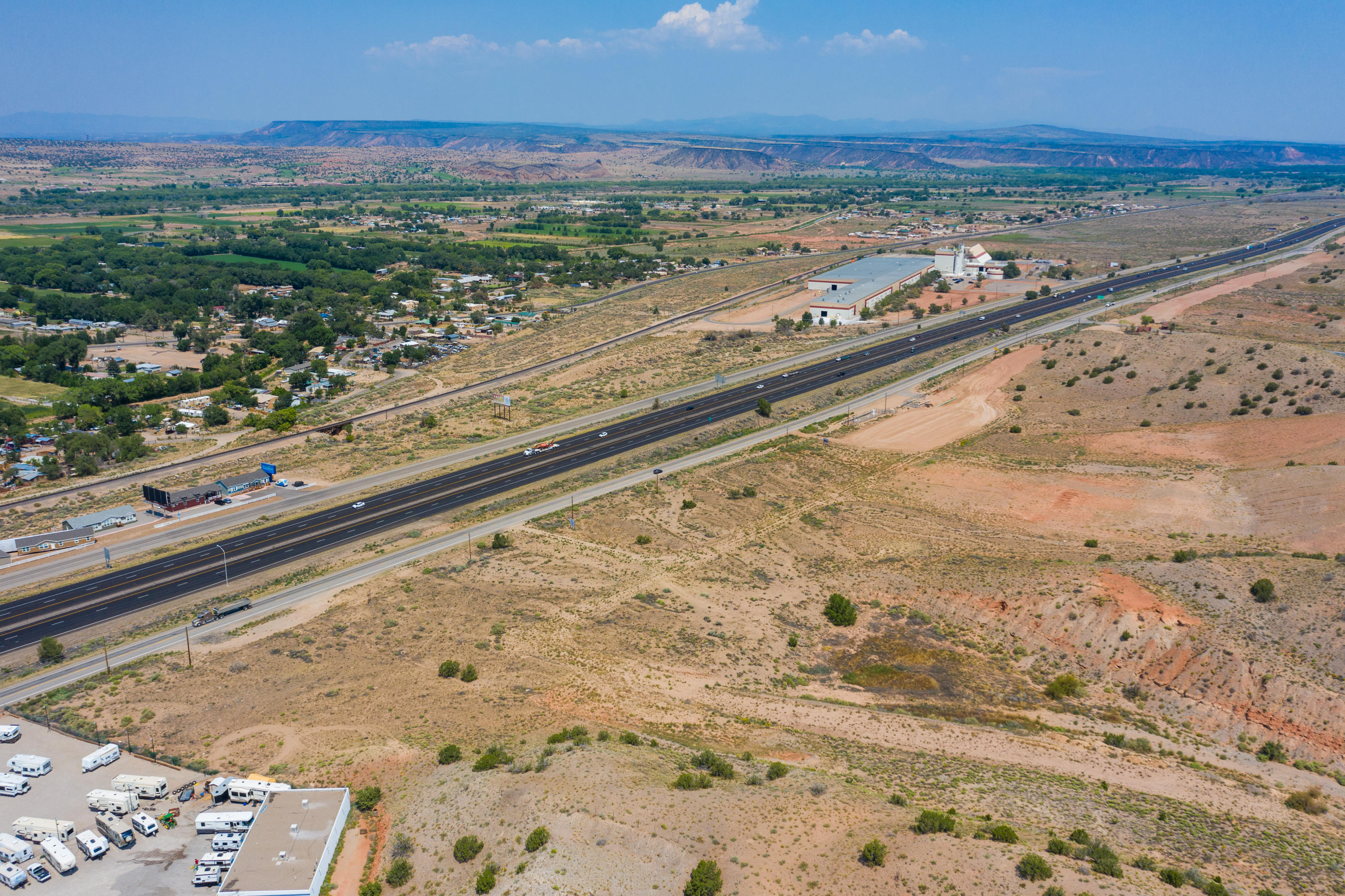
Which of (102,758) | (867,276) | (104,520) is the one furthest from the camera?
(867,276)

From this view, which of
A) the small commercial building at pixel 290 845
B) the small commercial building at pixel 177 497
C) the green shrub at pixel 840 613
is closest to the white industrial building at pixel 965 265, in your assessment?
the green shrub at pixel 840 613

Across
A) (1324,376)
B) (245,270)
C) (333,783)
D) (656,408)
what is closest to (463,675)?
(333,783)

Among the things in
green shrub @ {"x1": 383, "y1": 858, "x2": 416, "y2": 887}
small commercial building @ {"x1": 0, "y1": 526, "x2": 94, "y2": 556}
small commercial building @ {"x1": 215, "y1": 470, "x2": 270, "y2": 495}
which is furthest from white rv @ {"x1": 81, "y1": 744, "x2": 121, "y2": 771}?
small commercial building @ {"x1": 215, "y1": 470, "x2": 270, "y2": 495}

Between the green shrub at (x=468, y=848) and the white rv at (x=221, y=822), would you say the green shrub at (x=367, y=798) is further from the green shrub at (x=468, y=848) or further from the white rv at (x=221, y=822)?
the green shrub at (x=468, y=848)

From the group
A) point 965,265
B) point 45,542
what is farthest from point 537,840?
point 965,265

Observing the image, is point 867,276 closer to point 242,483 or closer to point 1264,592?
point 1264,592

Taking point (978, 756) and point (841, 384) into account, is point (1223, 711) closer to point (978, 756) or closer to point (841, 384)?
point (978, 756)
